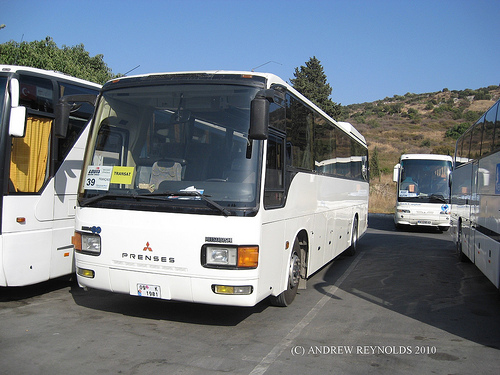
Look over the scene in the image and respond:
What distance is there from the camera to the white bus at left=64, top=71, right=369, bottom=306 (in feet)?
17.8

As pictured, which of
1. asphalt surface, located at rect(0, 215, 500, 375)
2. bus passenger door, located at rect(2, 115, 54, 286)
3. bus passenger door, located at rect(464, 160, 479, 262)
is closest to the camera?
asphalt surface, located at rect(0, 215, 500, 375)

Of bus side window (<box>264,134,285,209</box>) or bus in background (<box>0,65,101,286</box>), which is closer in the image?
bus side window (<box>264,134,285,209</box>)

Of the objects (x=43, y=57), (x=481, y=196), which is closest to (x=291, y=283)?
(x=481, y=196)

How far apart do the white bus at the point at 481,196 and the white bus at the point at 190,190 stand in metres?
3.34

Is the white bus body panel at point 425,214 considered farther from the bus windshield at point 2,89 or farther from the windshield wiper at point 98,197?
the bus windshield at point 2,89

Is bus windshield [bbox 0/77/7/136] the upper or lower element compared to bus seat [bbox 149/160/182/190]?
upper

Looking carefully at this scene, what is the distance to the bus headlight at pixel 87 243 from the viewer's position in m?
5.98

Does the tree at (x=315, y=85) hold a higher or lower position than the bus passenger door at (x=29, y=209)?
higher

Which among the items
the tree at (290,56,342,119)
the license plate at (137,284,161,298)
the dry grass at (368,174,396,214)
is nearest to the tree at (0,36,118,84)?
the license plate at (137,284,161,298)

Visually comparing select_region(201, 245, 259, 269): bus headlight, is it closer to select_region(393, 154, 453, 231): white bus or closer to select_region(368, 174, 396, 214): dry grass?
select_region(393, 154, 453, 231): white bus

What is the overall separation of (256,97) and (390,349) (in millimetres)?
3270

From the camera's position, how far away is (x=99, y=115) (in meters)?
6.43

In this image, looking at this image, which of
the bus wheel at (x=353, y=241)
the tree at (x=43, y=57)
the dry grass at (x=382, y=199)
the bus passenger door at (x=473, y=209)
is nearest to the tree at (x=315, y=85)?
the dry grass at (x=382, y=199)

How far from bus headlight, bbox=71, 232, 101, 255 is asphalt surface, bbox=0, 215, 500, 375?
3.04 feet
